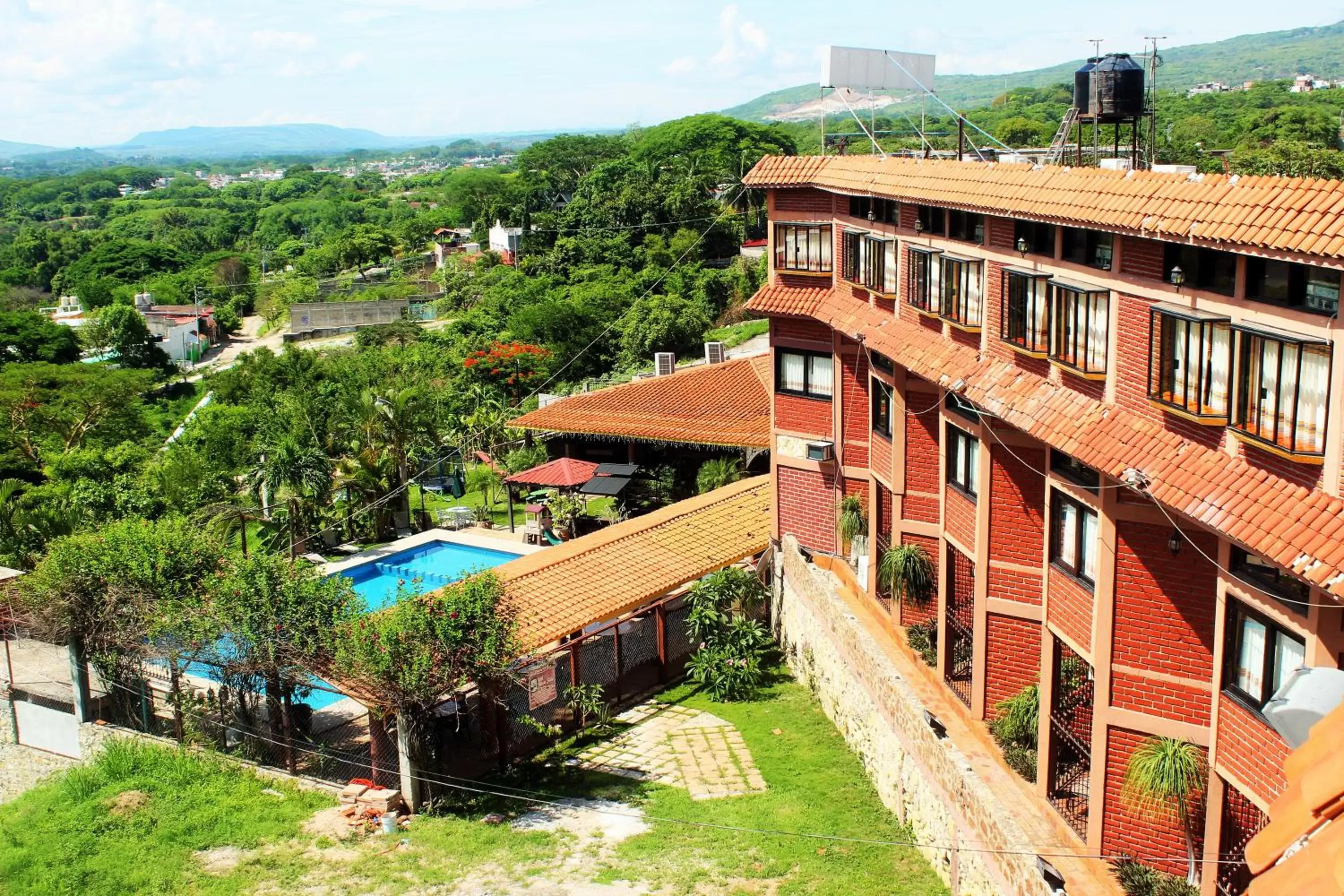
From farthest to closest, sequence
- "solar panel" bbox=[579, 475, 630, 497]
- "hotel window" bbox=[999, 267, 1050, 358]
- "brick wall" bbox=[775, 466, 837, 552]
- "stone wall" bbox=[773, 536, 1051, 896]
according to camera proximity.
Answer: "solar panel" bbox=[579, 475, 630, 497], "brick wall" bbox=[775, 466, 837, 552], "hotel window" bbox=[999, 267, 1050, 358], "stone wall" bbox=[773, 536, 1051, 896]

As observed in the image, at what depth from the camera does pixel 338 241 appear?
124000mm

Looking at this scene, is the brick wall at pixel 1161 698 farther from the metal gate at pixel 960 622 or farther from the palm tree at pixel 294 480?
the palm tree at pixel 294 480

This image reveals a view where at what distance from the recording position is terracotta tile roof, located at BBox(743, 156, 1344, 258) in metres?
9.60

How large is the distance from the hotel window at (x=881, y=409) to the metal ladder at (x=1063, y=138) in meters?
4.45

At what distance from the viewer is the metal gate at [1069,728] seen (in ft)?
48.0

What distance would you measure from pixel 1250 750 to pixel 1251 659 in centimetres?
76

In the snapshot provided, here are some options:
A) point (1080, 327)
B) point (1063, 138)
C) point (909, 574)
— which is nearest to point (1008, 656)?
point (909, 574)

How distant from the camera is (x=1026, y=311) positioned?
49.5ft

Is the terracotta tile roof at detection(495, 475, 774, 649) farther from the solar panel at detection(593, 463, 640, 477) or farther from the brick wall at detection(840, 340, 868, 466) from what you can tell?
the solar panel at detection(593, 463, 640, 477)

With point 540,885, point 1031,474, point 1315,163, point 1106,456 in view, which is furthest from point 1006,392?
point 1315,163

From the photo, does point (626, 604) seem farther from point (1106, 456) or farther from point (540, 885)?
point (1106, 456)

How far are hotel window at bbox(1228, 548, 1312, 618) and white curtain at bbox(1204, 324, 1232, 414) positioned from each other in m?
1.26

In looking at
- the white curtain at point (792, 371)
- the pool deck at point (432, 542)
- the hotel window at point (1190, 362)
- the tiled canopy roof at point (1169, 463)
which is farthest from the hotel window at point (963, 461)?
the pool deck at point (432, 542)

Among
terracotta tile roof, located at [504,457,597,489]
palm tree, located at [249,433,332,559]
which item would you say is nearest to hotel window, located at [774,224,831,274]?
terracotta tile roof, located at [504,457,597,489]
